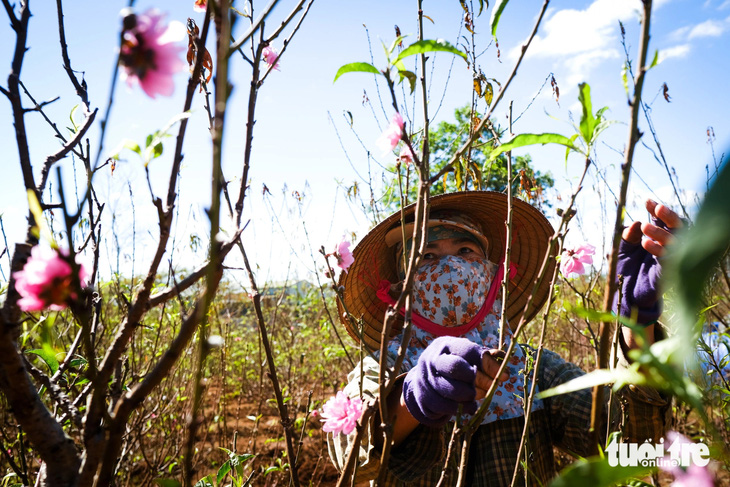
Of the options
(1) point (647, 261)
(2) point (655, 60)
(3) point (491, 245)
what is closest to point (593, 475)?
(2) point (655, 60)

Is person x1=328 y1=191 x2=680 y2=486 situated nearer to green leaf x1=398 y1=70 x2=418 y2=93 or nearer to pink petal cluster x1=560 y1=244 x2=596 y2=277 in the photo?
pink petal cluster x1=560 y1=244 x2=596 y2=277

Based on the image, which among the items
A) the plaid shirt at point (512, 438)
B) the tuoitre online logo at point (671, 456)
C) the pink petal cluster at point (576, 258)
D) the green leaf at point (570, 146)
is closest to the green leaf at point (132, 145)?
the green leaf at point (570, 146)

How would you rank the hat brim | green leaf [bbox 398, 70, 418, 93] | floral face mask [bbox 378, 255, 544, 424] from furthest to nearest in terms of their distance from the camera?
the hat brim
floral face mask [bbox 378, 255, 544, 424]
green leaf [bbox 398, 70, 418, 93]

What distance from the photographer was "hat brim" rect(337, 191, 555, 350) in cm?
214

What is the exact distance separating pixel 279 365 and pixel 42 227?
473 cm

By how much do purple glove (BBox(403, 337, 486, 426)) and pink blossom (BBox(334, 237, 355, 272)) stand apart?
429mm

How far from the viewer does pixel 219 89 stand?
1.22ft

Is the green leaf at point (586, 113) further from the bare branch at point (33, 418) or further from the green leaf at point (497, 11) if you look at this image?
the bare branch at point (33, 418)

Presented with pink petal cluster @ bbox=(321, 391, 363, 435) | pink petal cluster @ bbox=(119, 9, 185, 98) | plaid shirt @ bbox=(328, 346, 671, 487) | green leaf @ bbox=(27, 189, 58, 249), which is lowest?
plaid shirt @ bbox=(328, 346, 671, 487)

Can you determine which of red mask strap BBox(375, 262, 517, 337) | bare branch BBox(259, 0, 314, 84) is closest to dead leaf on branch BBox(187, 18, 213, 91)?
bare branch BBox(259, 0, 314, 84)

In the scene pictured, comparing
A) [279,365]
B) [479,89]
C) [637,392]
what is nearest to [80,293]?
[479,89]

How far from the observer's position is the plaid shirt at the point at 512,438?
1469 mm

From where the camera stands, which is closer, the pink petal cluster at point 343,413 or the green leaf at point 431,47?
the green leaf at point 431,47

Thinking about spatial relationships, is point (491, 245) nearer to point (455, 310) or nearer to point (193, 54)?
point (455, 310)
